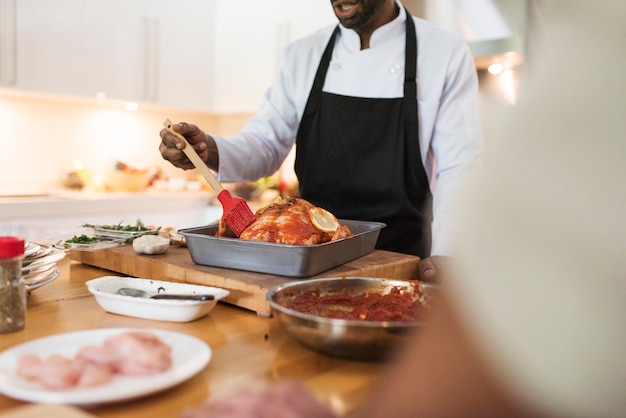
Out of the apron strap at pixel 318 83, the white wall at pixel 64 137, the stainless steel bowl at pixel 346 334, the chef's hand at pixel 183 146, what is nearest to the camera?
the stainless steel bowl at pixel 346 334

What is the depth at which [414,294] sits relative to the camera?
129cm

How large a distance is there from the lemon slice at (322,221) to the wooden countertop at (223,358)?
38cm

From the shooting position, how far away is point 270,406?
2.34 ft

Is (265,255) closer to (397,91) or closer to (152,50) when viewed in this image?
(397,91)

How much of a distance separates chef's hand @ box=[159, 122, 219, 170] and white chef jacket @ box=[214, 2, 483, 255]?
0.05 meters

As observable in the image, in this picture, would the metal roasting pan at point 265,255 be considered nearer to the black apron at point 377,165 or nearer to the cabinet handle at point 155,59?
the black apron at point 377,165

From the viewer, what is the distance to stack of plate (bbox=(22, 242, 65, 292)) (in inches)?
53.6

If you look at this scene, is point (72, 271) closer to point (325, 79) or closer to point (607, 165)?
point (325, 79)

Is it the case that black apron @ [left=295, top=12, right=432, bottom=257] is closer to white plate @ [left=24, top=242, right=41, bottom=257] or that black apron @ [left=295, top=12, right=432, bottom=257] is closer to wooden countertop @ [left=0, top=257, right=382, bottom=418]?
wooden countertop @ [left=0, top=257, right=382, bottom=418]

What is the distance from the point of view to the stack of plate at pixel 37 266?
136 cm

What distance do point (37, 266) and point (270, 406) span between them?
2.93 ft

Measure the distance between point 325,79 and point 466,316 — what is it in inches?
84.6

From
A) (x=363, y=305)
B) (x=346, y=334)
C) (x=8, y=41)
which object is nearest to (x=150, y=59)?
(x=8, y=41)

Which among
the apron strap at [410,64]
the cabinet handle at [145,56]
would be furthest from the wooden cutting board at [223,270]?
the cabinet handle at [145,56]
